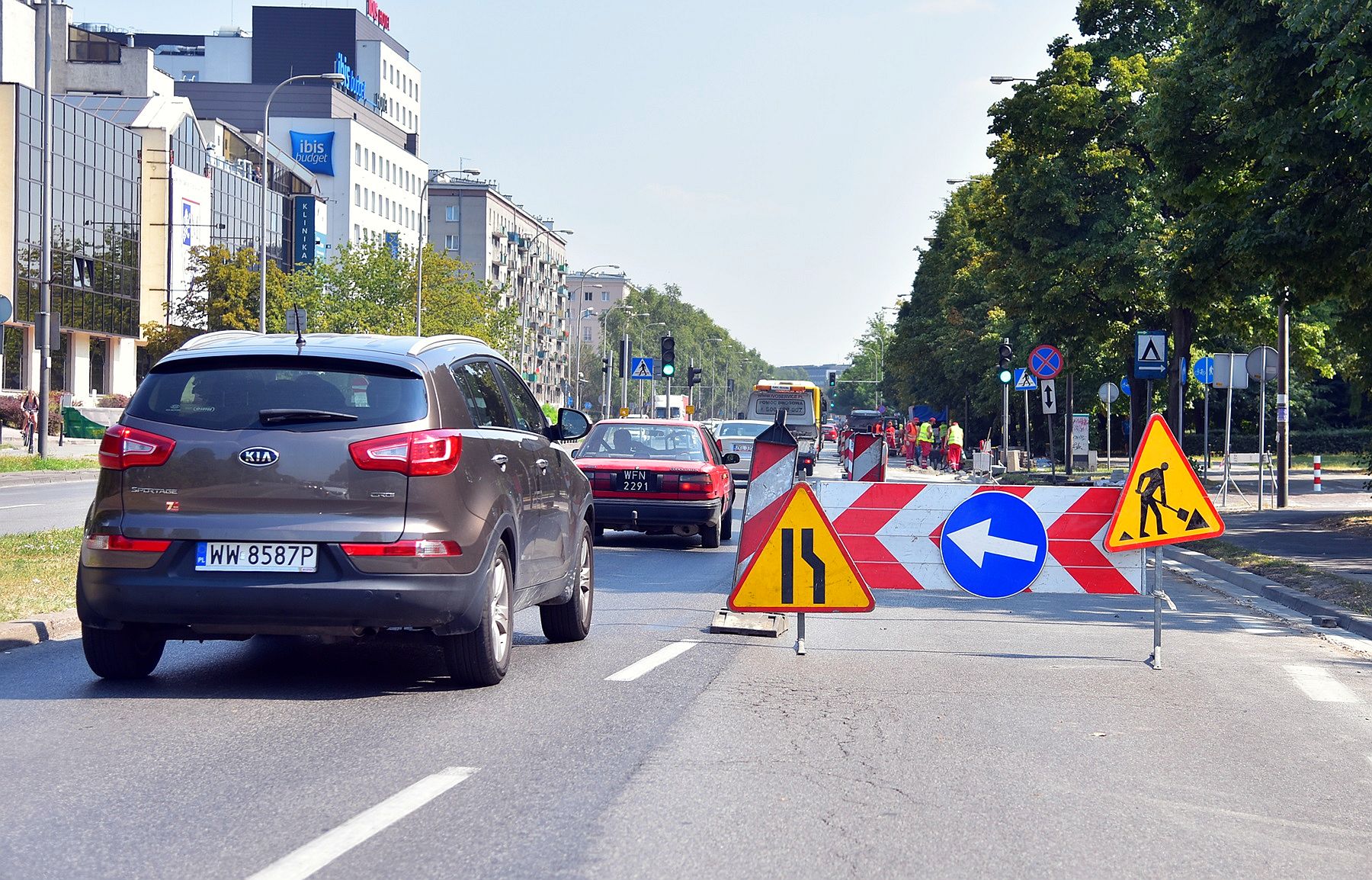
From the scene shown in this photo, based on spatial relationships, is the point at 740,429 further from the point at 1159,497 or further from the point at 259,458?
the point at 259,458

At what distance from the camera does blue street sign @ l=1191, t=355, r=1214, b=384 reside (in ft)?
94.4

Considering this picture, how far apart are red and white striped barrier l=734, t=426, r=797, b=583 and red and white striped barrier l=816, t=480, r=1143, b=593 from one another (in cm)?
45

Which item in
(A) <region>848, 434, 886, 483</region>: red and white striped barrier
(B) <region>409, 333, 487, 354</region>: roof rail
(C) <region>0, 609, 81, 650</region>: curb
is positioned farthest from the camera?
(A) <region>848, 434, 886, 483</region>: red and white striped barrier

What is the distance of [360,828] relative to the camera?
5156mm

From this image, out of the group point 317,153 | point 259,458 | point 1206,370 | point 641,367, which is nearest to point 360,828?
point 259,458

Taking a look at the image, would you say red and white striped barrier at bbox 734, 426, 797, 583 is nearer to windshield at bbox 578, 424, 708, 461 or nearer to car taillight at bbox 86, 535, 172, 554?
car taillight at bbox 86, 535, 172, 554

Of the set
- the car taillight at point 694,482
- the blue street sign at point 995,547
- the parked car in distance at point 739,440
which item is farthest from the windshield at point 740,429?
the blue street sign at point 995,547

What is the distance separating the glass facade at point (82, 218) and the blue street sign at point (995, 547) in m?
56.3

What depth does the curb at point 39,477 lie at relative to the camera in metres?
31.6

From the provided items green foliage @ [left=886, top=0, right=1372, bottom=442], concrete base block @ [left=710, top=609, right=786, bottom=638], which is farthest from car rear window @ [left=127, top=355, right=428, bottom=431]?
green foliage @ [left=886, top=0, right=1372, bottom=442]

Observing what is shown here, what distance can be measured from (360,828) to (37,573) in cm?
826

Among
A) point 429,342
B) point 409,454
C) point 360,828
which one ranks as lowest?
point 360,828

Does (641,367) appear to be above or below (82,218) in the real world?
below

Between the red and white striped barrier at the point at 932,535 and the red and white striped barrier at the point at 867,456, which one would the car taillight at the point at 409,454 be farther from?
the red and white striped barrier at the point at 867,456
